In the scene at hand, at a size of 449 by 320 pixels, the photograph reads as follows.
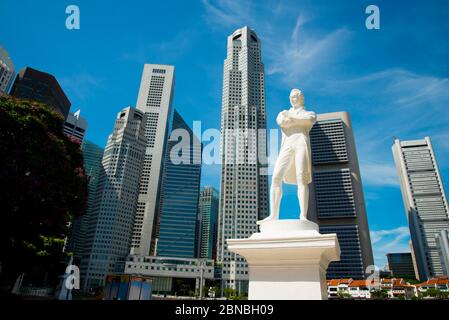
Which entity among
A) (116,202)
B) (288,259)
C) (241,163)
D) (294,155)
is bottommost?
(288,259)

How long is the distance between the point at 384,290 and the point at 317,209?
142 feet

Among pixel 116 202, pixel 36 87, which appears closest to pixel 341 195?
pixel 116 202

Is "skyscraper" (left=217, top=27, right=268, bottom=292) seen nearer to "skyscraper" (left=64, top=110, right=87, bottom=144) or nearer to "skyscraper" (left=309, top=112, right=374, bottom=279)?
"skyscraper" (left=309, top=112, right=374, bottom=279)

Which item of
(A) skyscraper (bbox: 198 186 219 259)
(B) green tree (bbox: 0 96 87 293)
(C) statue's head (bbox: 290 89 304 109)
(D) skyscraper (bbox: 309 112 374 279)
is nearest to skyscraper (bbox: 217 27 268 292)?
(D) skyscraper (bbox: 309 112 374 279)

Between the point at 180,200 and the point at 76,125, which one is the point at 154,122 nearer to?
the point at 76,125

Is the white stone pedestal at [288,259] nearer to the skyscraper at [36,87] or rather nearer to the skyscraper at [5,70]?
the skyscraper at [5,70]

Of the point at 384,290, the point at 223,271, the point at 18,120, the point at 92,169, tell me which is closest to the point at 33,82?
the point at 92,169

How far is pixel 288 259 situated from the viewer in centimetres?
500

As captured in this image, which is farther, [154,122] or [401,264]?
[401,264]

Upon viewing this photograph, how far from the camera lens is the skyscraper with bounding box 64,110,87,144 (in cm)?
11126

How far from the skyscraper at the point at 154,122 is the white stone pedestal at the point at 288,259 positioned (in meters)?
131

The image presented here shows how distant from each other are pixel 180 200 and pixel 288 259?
377 feet

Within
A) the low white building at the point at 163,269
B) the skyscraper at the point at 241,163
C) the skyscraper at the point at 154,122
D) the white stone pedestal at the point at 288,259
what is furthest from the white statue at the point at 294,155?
the skyscraper at the point at 154,122

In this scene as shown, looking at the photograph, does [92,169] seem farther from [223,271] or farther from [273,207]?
[273,207]
